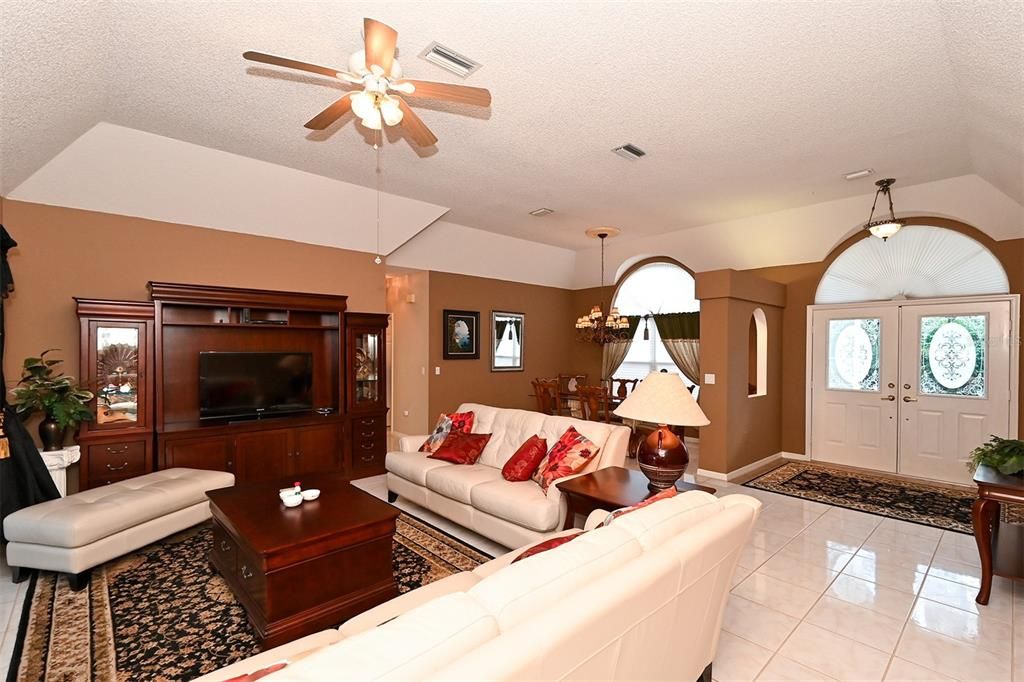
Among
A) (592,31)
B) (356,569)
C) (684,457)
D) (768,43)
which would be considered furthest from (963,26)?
(356,569)

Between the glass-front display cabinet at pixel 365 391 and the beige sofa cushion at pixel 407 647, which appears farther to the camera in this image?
the glass-front display cabinet at pixel 365 391

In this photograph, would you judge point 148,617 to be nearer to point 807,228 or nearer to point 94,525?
point 94,525

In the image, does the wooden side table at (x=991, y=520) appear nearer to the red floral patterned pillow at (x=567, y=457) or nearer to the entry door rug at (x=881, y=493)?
the entry door rug at (x=881, y=493)

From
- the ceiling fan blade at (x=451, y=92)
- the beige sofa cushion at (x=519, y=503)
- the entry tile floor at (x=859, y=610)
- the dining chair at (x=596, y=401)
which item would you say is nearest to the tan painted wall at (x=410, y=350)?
the dining chair at (x=596, y=401)

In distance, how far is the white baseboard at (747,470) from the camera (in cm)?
507

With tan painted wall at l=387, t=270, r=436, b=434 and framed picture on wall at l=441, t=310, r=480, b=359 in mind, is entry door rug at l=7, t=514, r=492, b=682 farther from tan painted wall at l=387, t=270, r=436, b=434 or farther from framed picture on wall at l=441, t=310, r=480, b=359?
framed picture on wall at l=441, t=310, r=480, b=359

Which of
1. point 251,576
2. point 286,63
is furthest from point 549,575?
point 286,63

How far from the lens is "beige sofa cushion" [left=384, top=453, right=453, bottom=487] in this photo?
385 cm

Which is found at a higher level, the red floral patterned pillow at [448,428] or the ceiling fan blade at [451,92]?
the ceiling fan blade at [451,92]

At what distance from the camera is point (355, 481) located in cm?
508

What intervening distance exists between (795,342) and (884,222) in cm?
183

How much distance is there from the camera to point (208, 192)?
4160 mm

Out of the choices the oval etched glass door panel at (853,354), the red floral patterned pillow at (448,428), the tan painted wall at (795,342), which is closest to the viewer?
the red floral patterned pillow at (448,428)

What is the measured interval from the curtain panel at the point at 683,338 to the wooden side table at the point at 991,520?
4.03 m
